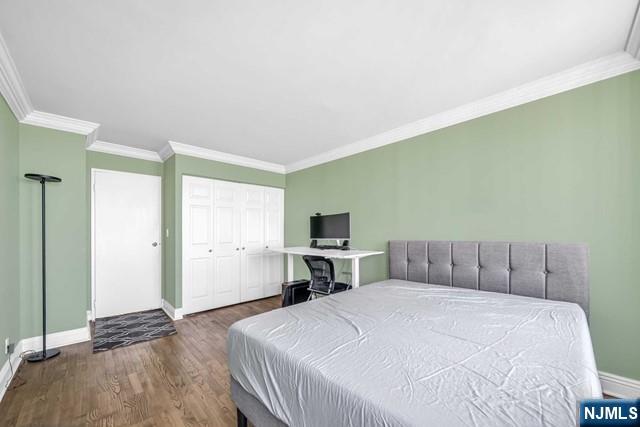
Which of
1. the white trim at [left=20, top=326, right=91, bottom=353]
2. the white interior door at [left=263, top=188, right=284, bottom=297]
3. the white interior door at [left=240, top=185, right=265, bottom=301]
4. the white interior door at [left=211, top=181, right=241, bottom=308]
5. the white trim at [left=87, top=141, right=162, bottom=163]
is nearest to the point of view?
the white trim at [left=20, top=326, right=91, bottom=353]

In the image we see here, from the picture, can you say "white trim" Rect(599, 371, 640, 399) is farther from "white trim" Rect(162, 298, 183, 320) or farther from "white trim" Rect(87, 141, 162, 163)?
"white trim" Rect(87, 141, 162, 163)

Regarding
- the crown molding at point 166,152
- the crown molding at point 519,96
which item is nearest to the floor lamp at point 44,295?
the crown molding at point 166,152

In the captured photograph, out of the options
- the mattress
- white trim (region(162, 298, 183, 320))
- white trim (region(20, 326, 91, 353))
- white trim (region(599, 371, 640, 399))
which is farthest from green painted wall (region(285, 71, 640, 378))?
white trim (region(20, 326, 91, 353))

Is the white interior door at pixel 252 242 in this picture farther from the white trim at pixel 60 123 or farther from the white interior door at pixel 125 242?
the white trim at pixel 60 123

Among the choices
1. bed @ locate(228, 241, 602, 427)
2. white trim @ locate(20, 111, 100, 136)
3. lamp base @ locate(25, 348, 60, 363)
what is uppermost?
white trim @ locate(20, 111, 100, 136)

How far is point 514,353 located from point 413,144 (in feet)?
7.70

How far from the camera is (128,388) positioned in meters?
2.02

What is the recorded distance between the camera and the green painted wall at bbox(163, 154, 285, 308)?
3.55 m

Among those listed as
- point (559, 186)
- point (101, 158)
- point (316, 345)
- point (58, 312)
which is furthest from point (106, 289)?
point (559, 186)

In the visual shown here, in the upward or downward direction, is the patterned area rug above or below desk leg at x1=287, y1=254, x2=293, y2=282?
below

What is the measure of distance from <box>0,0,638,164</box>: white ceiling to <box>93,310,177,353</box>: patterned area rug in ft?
7.82

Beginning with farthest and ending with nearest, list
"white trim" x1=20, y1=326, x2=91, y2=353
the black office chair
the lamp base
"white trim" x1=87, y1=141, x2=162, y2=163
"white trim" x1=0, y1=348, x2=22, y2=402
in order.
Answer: "white trim" x1=87, y1=141, x2=162, y2=163
the black office chair
"white trim" x1=20, y1=326, x2=91, y2=353
the lamp base
"white trim" x1=0, y1=348, x2=22, y2=402

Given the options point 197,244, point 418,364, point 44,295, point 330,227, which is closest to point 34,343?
point 44,295

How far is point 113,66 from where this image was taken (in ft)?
6.10
